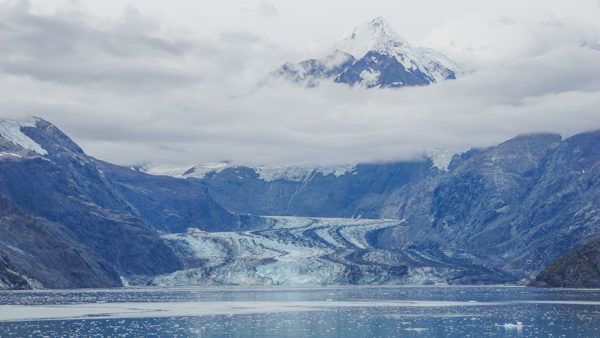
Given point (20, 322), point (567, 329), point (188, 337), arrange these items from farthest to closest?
point (20, 322) < point (567, 329) < point (188, 337)

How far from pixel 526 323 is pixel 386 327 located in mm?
A: 30048

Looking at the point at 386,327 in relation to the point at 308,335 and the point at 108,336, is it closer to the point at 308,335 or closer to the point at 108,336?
the point at 308,335

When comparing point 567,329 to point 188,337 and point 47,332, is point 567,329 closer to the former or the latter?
point 188,337

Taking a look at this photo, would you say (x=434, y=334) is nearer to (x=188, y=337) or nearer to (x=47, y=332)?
(x=188, y=337)

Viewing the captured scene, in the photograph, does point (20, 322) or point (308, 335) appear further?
point (20, 322)

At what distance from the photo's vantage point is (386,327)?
189750 mm

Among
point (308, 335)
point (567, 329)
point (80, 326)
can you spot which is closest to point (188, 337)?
point (308, 335)

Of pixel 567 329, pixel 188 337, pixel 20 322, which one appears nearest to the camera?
pixel 188 337

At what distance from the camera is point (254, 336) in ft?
561

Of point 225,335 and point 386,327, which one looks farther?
point 386,327

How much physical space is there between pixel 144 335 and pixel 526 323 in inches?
3004

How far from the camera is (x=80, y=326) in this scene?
192 meters

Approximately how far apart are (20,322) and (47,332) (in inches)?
927

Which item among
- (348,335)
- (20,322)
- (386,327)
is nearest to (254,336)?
(348,335)
